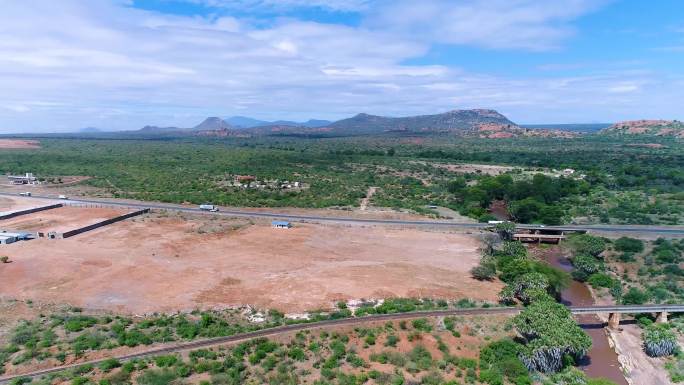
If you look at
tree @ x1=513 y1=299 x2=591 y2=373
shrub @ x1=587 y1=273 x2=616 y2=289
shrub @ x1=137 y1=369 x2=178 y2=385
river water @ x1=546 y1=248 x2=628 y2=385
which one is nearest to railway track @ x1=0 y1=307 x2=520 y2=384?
shrub @ x1=137 y1=369 x2=178 y2=385

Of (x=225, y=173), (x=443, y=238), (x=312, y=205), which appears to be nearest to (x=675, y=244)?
(x=443, y=238)

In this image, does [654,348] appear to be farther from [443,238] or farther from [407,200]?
[407,200]

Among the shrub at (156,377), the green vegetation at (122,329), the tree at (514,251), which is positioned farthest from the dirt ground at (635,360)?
the shrub at (156,377)

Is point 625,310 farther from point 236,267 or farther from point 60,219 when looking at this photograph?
point 60,219

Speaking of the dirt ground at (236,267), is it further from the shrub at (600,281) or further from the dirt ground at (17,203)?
the dirt ground at (17,203)

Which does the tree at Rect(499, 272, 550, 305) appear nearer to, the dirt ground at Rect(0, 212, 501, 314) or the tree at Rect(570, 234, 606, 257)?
the dirt ground at Rect(0, 212, 501, 314)

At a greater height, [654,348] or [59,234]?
[59,234]

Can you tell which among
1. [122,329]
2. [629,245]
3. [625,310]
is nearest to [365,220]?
[629,245]
